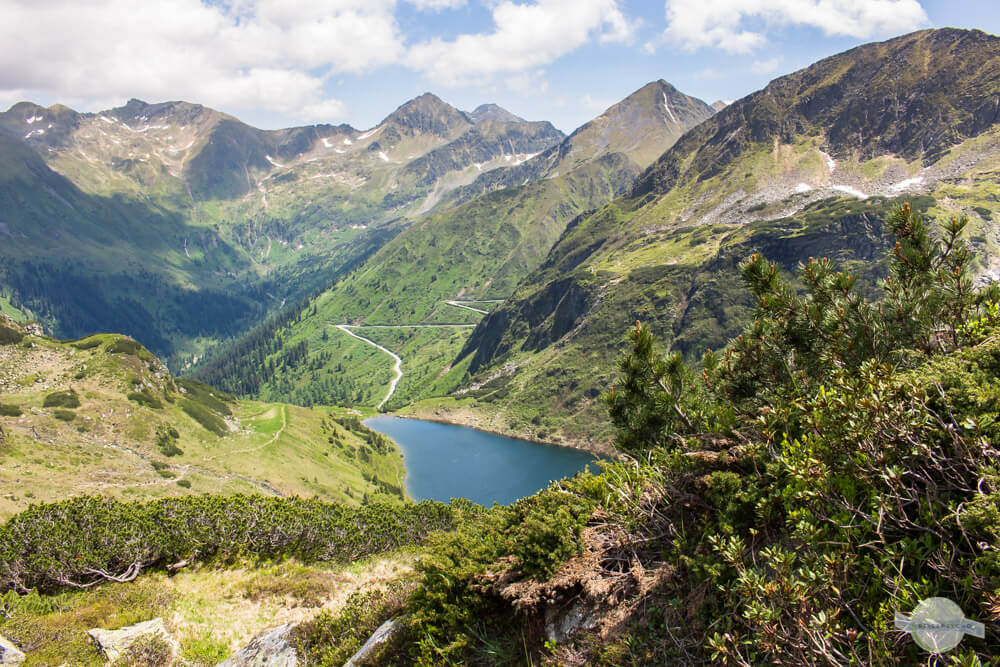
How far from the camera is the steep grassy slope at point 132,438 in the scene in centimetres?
5806

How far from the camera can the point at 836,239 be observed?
6939 inches

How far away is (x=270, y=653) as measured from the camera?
14.2 metres

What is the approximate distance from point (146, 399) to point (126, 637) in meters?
89.0

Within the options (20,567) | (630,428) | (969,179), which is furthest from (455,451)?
(969,179)

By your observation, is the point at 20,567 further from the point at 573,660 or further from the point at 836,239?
the point at 836,239

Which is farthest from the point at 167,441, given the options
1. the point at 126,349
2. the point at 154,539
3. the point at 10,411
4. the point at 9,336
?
the point at 154,539

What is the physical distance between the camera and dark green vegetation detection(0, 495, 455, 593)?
23.1m

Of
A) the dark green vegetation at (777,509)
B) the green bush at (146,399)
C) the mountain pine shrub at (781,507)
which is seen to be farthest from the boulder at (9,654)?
the green bush at (146,399)

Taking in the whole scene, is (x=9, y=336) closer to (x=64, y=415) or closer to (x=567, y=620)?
(x=64, y=415)

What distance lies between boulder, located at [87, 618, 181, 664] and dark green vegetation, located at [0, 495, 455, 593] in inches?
352

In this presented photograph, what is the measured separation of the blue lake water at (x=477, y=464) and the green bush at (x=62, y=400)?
2692 inches

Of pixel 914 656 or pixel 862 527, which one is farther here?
pixel 862 527

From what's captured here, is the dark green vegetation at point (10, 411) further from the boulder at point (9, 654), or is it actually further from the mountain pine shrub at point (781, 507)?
the mountain pine shrub at point (781, 507)

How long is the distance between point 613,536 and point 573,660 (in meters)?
2.16
